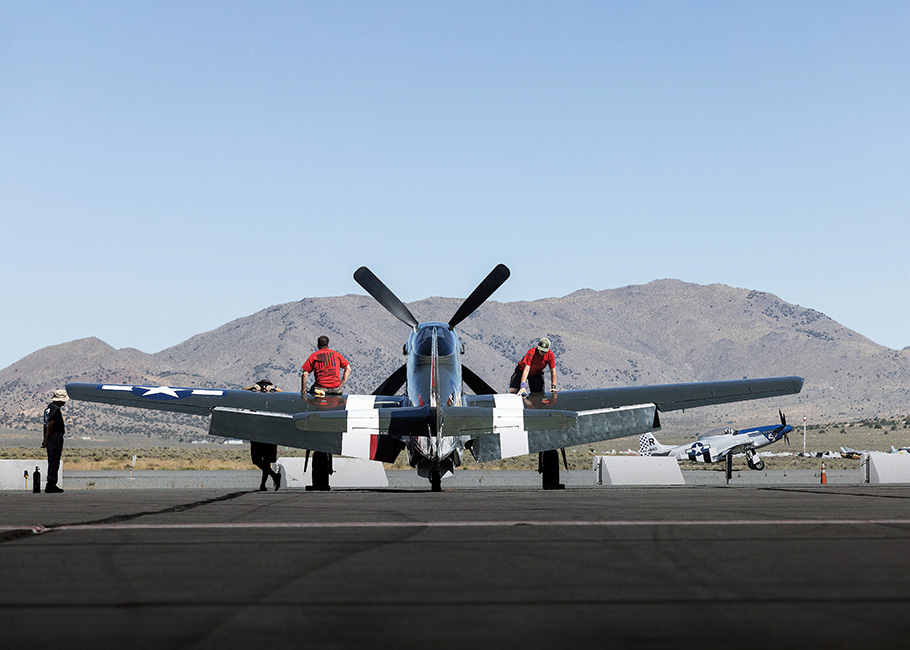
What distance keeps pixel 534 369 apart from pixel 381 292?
17.1 ft

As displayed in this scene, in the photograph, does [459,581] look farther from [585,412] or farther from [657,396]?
[657,396]

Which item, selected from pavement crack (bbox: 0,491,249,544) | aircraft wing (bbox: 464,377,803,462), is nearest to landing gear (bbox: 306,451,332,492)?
aircraft wing (bbox: 464,377,803,462)

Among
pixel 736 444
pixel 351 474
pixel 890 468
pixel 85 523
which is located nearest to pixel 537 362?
pixel 351 474

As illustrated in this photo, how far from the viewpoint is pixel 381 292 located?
983 inches

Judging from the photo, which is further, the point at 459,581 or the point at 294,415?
the point at 294,415

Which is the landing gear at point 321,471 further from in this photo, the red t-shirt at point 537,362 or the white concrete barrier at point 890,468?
the white concrete barrier at point 890,468

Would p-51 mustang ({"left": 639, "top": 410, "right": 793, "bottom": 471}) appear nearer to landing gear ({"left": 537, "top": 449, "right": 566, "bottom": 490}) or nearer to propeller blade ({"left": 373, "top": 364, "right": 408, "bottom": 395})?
landing gear ({"left": 537, "top": 449, "right": 566, "bottom": 490})

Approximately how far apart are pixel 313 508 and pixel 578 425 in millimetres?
7911

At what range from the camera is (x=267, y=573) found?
247 inches

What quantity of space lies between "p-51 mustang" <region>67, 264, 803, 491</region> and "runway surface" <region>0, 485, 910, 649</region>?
254 inches

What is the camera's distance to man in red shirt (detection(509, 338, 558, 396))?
21.0 m

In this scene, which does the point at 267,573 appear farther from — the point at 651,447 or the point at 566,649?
the point at 651,447

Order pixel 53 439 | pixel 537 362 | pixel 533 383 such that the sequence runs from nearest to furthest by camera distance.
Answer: pixel 53 439 → pixel 537 362 → pixel 533 383

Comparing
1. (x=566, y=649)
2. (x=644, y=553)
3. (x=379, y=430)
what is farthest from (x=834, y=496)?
(x=566, y=649)
